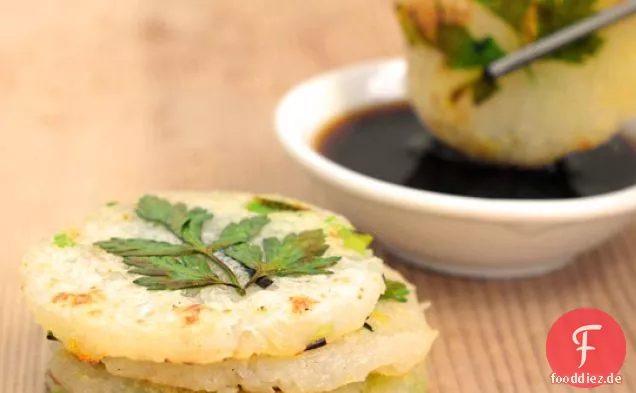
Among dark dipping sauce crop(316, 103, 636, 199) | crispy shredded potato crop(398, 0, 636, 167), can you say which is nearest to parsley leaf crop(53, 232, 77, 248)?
dark dipping sauce crop(316, 103, 636, 199)

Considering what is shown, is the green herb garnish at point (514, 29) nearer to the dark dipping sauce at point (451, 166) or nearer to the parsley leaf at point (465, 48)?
the parsley leaf at point (465, 48)

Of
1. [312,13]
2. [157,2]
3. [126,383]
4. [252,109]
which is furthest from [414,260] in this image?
[157,2]

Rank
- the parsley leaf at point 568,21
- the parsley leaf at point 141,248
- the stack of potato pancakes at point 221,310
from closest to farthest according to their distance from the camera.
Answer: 1. the stack of potato pancakes at point 221,310
2. the parsley leaf at point 141,248
3. the parsley leaf at point 568,21

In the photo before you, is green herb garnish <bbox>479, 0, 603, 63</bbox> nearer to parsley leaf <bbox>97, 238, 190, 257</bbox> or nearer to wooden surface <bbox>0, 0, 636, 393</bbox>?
wooden surface <bbox>0, 0, 636, 393</bbox>

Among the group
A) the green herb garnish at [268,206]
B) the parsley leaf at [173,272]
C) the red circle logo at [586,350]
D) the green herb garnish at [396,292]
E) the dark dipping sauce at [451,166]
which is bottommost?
the red circle logo at [586,350]

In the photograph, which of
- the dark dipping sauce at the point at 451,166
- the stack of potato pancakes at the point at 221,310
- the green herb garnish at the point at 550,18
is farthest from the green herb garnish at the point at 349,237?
the green herb garnish at the point at 550,18

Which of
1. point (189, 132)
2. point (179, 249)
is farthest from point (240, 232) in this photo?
point (189, 132)

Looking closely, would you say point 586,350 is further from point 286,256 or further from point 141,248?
point 141,248
